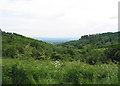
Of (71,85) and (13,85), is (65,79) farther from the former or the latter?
(13,85)

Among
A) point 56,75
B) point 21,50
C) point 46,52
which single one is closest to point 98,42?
point 46,52

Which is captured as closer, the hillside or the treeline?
the hillside

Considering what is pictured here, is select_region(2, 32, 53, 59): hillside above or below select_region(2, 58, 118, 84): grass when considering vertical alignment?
above

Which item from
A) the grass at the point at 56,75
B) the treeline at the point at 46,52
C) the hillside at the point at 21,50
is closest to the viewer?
the grass at the point at 56,75

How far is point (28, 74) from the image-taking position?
→ 3.79 meters

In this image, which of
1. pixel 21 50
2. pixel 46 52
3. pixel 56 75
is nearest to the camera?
pixel 56 75

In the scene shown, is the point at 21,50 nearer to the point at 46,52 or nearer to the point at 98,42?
the point at 46,52

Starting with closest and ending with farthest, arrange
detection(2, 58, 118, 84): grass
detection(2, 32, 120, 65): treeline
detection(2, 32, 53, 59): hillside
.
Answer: detection(2, 58, 118, 84): grass → detection(2, 32, 53, 59): hillside → detection(2, 32, 120, 65): treeline

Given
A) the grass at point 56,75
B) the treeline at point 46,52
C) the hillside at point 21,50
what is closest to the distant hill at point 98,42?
the treeline at point 46,52

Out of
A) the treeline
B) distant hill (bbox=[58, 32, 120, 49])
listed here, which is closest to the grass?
the treeline

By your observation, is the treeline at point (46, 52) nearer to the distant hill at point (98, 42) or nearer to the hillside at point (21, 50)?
the hillside at point (21, 50)

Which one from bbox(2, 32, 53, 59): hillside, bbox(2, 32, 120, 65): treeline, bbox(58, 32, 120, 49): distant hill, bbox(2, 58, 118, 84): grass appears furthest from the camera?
bbox(58, 32, 120, 49): distant hill

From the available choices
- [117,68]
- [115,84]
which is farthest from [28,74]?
[117,68]

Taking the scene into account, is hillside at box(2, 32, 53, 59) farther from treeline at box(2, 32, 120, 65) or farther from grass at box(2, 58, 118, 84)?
grass at box(2, 58, 118, 84)
